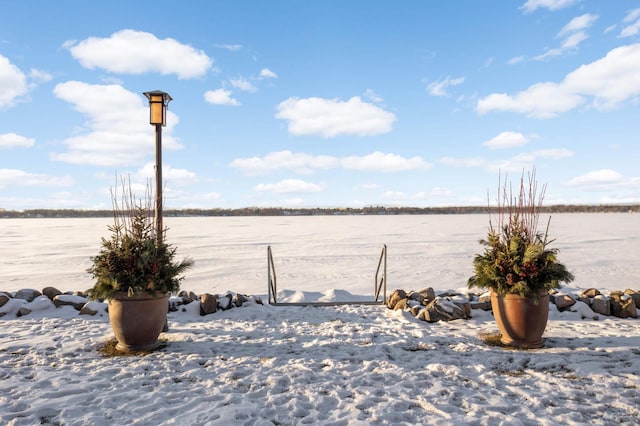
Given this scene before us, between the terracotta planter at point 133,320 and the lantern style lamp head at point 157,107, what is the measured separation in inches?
106

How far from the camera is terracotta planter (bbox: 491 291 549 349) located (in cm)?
538

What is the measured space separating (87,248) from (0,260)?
3.39m

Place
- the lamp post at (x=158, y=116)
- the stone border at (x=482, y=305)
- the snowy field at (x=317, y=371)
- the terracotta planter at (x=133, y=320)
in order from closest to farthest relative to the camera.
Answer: the snowy field at (x=317, y=371) < the terracotta planter at (x=133, y=320) < the lamp post at (x=158, y=116) < the stone border at (x=482, y=305)

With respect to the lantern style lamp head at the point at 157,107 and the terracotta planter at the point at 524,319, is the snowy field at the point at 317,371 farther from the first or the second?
the lantern style lamp head at the point at 157,107

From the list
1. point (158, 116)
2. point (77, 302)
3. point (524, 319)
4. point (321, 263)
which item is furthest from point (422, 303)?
point (321, 263)

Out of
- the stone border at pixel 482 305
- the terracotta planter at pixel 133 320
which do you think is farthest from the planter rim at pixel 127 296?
the stone border at pixel 482 305

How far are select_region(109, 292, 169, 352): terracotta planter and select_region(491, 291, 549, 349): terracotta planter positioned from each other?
452 centimetres

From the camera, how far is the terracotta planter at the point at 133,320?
535cm

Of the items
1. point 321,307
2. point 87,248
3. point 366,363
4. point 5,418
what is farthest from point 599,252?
point 87,248

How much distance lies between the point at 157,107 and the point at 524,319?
5971 mm

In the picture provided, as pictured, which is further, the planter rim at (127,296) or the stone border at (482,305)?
the stone border at (482,305)

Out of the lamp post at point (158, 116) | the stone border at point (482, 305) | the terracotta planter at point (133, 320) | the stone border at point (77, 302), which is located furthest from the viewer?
the stone border at point (77, 302)

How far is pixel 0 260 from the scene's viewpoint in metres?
14.1

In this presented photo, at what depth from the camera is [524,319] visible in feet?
17.6
